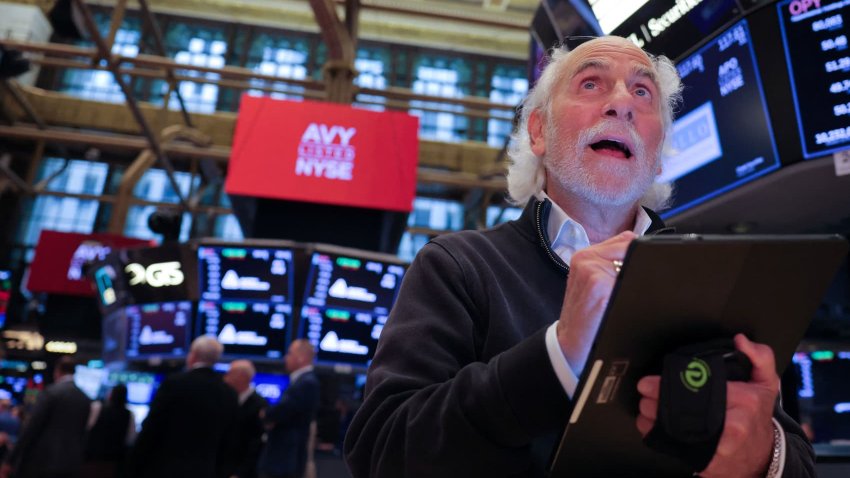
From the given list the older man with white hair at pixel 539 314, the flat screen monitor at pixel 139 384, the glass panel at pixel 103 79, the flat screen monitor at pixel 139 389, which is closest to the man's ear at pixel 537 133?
the older man with white hair at pixel 539 314

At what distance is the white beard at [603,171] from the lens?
1328 millimetres

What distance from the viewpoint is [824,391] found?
3449mm

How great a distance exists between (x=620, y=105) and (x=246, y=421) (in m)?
4.52

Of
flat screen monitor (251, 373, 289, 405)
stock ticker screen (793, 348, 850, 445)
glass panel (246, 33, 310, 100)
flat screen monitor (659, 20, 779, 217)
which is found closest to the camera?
flat screen monitor (659, 20, 779, 217)

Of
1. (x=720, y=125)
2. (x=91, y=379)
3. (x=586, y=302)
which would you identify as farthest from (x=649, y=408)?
(x=91, y=379)

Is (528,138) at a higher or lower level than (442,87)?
lower

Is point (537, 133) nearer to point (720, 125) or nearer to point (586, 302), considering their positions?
point (586, 302)

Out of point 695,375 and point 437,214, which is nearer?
point 695,375

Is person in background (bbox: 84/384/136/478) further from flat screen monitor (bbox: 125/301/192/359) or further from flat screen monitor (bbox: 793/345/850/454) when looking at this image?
flat screen monitor (bbox: 793/345/850/454)

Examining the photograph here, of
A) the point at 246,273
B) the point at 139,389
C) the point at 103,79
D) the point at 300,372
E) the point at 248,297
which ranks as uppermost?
the point at 103,79

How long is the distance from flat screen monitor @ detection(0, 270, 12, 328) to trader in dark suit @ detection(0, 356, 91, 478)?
7.70 metres

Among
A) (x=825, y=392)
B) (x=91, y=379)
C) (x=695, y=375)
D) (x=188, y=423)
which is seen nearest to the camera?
(x=695, y=375)

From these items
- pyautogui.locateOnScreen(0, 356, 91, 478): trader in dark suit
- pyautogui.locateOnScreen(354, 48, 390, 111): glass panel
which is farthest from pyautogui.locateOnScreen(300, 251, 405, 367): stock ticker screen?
pyautogui.locateOnScreen(354, 48, 390, 111): glass panel

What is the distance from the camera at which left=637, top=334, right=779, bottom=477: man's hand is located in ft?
2.61
